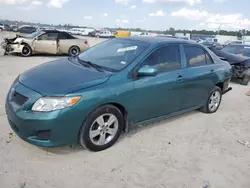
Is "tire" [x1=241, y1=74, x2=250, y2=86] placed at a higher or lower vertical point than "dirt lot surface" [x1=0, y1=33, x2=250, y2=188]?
higher

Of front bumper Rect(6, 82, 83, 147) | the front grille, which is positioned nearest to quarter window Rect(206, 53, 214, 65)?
front bumper Rect(6, 82, 83, 147)

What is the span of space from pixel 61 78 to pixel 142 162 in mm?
1616

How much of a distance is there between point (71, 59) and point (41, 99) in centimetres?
153

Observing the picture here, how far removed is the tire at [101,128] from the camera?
3.39 meters

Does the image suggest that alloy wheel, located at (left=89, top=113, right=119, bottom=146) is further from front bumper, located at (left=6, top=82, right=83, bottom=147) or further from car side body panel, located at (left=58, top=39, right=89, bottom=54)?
car side body panel, located at (left=58, top=39, right=89, bottom=54)

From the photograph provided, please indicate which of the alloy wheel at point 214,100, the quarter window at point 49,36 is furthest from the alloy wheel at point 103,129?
the quarter window at point 49,36

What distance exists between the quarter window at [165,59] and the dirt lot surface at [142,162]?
1155 mm

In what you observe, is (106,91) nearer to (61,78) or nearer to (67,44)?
(61,78)

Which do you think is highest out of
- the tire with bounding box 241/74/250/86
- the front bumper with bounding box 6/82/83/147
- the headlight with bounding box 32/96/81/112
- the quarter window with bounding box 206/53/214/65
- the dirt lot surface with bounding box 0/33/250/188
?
the quarter window with bounding box 206/53/214/65

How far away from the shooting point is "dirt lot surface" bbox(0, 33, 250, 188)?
3.02 m

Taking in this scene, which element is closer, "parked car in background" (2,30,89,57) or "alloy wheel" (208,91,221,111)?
"alloy wheel" (208,91,221,111)

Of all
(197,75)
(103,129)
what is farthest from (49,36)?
(103,129)

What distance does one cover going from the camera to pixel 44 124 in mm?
3088

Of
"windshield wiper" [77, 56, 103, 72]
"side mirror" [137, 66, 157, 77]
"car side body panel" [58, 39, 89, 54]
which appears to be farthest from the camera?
"car side body panel" [58, 39, 89, 54]
